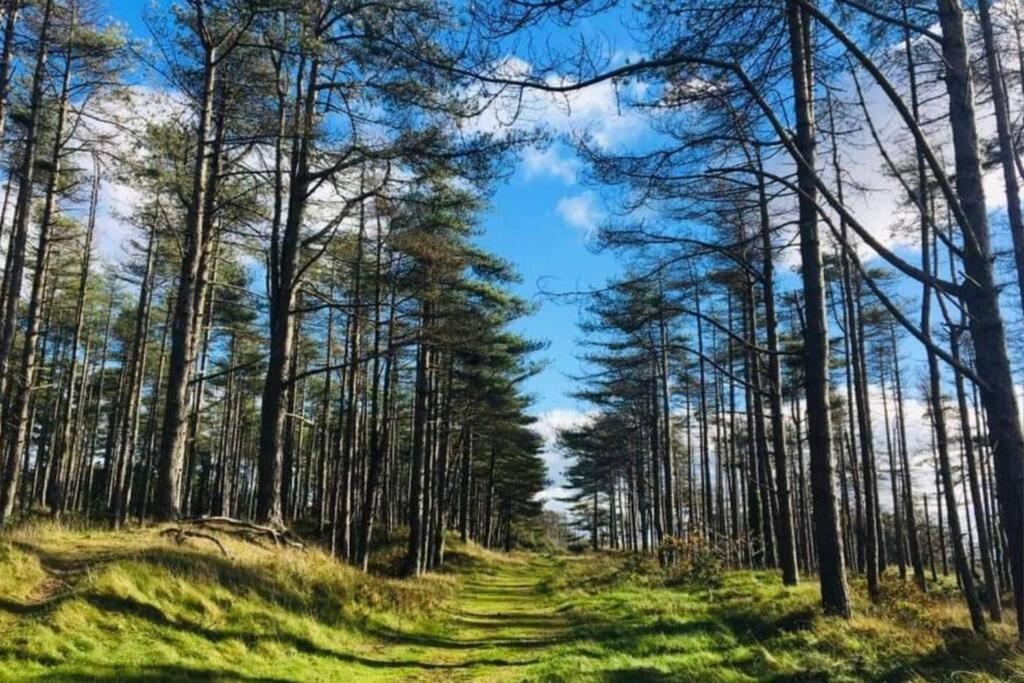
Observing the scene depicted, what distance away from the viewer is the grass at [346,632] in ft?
20.4

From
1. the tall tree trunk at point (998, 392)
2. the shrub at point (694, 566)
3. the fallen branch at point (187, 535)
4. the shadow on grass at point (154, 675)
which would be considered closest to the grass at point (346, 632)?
the shadow on grass at point (154, 675)

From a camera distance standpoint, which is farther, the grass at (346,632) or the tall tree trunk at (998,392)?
the grass at (346,632)

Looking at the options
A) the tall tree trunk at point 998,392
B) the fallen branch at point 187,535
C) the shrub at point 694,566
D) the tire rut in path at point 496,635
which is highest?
the tall tree trunk at point 998,392

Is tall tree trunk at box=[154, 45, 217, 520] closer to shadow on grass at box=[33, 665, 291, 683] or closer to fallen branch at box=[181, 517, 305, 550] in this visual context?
fallen branch at box=[181, 517, 305, 550]

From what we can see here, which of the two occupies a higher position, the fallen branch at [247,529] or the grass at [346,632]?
the fallen branch at [247,529]

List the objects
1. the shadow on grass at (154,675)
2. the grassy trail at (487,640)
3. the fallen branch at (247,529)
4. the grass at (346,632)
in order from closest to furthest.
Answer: the shadow on grass at (154,675) → the grass at (346,632) → the grassy trail at (487,640) → the fallen branch at (247,529)

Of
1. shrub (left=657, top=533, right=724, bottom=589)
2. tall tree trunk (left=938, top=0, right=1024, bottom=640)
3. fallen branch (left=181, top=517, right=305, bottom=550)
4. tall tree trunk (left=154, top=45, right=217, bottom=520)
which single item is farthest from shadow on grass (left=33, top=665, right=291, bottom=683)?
shrub (left=657, top=533, right=724, bottom=589)

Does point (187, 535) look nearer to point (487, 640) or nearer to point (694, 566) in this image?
point (487, 640)

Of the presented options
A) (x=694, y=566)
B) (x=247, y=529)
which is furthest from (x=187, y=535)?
(x=694, y=566)

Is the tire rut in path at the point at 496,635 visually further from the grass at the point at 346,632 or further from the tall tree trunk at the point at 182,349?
the tall tree trunk at the point at 182,349

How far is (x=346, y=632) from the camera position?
30.1 ft

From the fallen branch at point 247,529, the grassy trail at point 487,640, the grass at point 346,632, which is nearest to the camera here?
the grass at point 346,632

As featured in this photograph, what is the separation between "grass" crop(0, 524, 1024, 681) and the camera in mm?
6203

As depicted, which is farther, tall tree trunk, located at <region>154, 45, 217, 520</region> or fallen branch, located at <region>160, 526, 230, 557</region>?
tall tree trunk, located at <region>154, 45, 217, 520</region>
